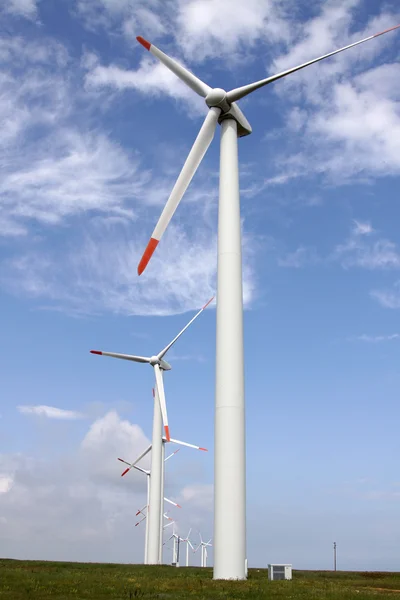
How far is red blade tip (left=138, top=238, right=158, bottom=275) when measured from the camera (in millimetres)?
36062

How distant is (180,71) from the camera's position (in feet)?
155

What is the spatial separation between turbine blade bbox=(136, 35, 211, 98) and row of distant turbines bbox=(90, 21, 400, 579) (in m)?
0.08

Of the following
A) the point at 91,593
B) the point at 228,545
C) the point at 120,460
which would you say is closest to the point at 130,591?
the point at 91,593

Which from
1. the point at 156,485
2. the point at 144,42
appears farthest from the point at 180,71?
the point at 156,485

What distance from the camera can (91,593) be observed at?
1231 inches

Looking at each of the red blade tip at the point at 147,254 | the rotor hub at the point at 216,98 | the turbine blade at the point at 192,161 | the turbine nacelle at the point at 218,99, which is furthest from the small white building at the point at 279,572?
the rotor hub at the point at 216,98

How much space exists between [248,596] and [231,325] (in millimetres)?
14902

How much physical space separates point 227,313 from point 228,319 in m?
0.37

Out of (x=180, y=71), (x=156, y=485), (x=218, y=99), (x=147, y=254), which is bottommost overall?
(x=156, y=485)

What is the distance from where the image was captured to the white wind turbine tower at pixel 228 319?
116 feet

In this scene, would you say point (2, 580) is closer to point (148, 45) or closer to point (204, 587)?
point (204, 587)

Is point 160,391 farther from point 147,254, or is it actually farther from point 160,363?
point 147,254

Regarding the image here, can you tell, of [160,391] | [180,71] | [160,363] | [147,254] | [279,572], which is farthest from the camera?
[160,363]

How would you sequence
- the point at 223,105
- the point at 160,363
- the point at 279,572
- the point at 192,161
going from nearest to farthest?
the point at 279,572
the point at 223,105
the point at 192,161
the point at 160,363
